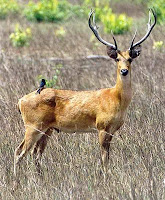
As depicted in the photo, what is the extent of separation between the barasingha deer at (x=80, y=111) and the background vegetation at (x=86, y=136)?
0.54 ft

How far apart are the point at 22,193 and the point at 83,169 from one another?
76 cm

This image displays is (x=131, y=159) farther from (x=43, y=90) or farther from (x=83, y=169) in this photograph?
(x=43, y=90)

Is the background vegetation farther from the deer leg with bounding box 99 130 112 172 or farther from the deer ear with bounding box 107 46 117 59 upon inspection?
the deer ear with bounding box 107 46 117 59

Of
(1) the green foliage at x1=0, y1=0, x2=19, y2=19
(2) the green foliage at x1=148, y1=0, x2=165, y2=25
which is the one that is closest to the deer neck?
(2) the green foliage at x1=148, y1=0, x2=165, y2=25

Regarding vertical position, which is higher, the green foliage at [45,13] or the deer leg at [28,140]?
the green foliage at [45,13]

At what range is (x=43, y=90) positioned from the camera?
6980 mm

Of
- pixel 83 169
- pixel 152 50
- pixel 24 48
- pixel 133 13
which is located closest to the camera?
pixel 83 169

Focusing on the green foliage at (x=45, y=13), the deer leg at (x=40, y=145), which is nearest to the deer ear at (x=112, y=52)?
the deer leg at (x=40, y=145)

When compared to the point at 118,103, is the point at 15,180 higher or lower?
lower

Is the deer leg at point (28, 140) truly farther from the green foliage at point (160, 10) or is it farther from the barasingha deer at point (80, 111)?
the green foliage at point (160, 10)

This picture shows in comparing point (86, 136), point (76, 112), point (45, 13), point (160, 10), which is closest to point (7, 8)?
point (45, 13)

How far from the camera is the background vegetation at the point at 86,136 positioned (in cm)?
584

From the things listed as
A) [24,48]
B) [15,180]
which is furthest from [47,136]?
[24,48]

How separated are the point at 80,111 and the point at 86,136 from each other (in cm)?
82
